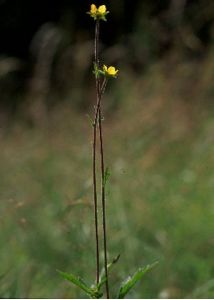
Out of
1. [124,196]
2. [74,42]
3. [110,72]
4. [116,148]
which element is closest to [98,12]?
[110,72]

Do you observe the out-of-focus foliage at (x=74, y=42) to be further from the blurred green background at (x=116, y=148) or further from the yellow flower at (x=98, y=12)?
the yellow flower at (x=98, y=12)

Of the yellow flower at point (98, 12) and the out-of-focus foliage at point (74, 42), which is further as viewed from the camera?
the out-of-focus foliage at point (74, 42)

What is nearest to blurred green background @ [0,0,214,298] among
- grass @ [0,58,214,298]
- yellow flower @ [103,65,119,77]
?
grass @ [0,58,214,298]

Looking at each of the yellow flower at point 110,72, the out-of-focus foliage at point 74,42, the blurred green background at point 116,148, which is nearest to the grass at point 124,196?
the blurred green background at point 116,148

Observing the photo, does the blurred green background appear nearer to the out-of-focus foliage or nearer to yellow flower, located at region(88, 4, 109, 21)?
the out-of-focus foliage

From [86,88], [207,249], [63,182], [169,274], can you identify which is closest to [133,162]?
[63,182]

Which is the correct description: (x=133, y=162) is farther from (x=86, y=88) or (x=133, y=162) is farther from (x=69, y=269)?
(x=86, y=88)

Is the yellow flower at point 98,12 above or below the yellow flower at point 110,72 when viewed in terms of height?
above

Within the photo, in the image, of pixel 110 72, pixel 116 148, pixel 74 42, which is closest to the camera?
pixel 110 72

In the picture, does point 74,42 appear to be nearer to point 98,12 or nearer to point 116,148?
point 116,148
